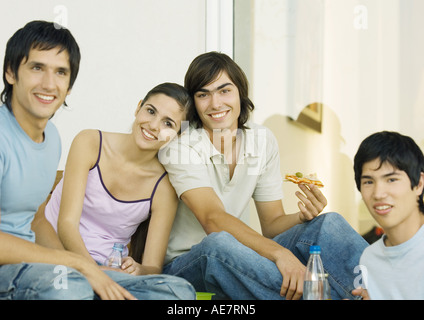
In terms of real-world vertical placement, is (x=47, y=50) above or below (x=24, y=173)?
above

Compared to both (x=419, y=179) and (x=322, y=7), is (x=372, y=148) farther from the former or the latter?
(x=322, y=7)

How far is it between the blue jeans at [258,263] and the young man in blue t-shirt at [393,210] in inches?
7.5

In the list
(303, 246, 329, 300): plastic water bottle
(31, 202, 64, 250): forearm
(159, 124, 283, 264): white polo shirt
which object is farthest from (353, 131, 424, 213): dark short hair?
(31, 202, 64, 250): forearm

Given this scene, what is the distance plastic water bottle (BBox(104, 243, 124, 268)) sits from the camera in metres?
1.83

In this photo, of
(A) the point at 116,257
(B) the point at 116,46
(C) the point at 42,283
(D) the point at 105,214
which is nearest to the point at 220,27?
(B) the point at 116,46

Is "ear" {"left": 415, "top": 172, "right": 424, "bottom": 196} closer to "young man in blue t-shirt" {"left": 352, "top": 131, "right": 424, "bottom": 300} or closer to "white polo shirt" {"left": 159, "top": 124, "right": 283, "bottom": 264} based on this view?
"young man in blue t-shirt" {"left": 352, "top": 131, "right": 424, "bottom": 300}

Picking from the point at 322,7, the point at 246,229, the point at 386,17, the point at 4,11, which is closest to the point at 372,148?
the point at 246,229

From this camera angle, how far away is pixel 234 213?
2.13m

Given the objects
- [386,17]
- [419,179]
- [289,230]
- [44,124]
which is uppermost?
[386,17]

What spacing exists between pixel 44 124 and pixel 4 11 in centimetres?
139

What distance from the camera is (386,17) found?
2.72m

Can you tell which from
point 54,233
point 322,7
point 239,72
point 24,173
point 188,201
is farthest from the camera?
point 322,7

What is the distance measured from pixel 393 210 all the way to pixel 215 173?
75 centimetres

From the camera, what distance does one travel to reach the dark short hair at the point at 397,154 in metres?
1.55
